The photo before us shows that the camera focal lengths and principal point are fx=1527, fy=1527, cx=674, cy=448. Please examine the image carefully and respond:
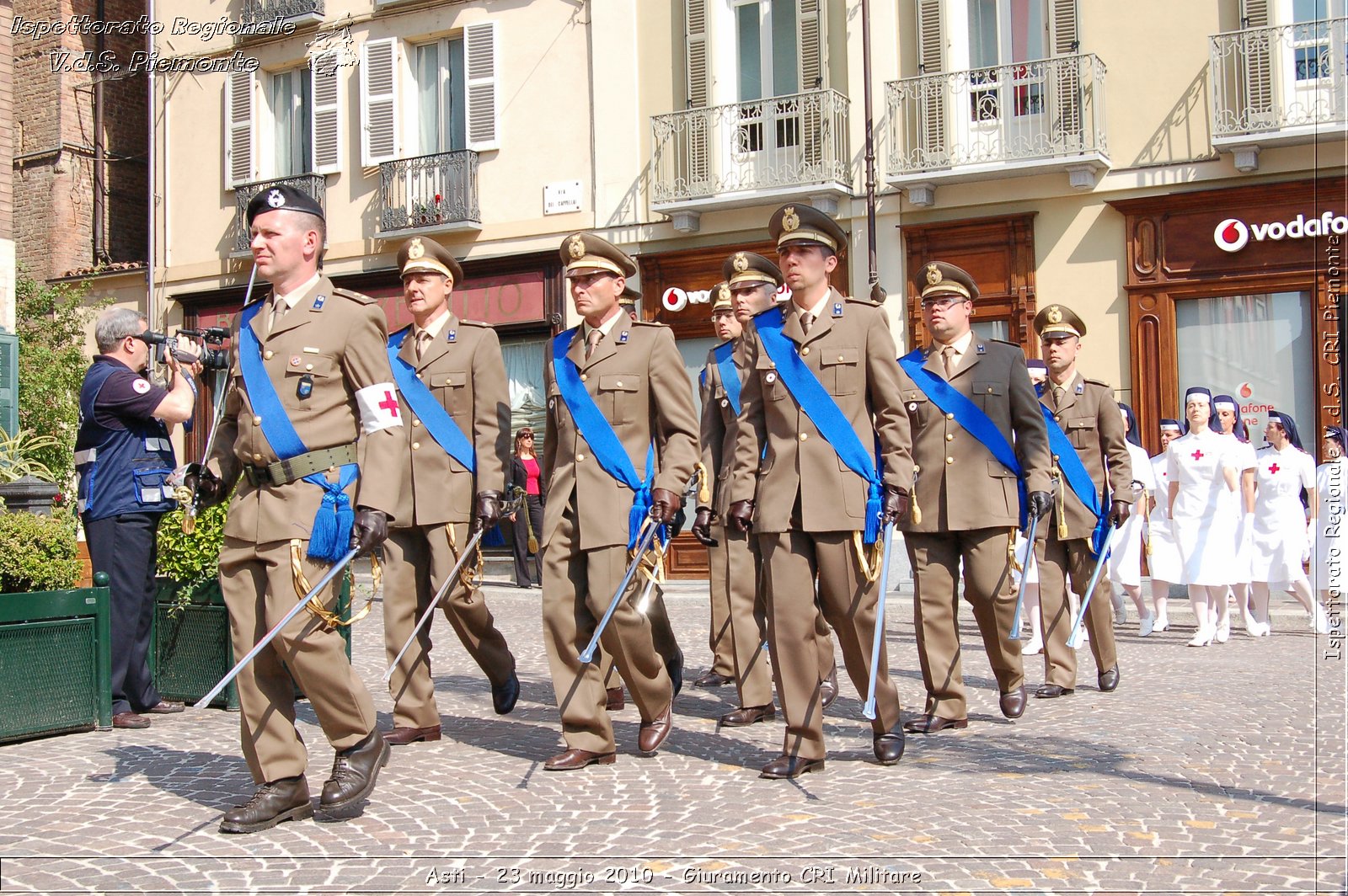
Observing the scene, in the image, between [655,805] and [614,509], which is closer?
[655,805]

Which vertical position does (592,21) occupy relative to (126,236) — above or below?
above

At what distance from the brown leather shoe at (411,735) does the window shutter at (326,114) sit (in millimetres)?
17402

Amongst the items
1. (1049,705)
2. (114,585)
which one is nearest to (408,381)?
(114,585)

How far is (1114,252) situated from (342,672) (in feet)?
47.3

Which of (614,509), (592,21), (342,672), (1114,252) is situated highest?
(592,21)

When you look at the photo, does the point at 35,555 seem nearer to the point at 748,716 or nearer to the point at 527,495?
the point at 748,716

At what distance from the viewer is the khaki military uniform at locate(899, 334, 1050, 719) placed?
766 centimetres

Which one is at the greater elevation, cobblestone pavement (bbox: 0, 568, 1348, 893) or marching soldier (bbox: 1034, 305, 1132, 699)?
marching soldier (bbox: 1034, 305, 1132, 699)

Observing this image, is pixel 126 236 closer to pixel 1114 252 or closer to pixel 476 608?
pixel 1114 252

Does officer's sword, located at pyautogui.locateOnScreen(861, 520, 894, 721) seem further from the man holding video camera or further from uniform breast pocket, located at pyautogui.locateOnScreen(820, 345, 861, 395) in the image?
the man holding video camera

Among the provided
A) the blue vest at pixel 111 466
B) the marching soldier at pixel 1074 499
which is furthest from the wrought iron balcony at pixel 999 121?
the blue vest at pixel 111 466

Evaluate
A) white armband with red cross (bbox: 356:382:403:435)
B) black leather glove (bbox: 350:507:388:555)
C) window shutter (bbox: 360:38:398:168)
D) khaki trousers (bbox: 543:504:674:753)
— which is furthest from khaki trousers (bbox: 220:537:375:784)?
window shutter (bbox: 360:38:398:168)

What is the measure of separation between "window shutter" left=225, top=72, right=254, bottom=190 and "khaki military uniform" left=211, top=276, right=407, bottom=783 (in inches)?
775

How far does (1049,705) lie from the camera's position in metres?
8.37
